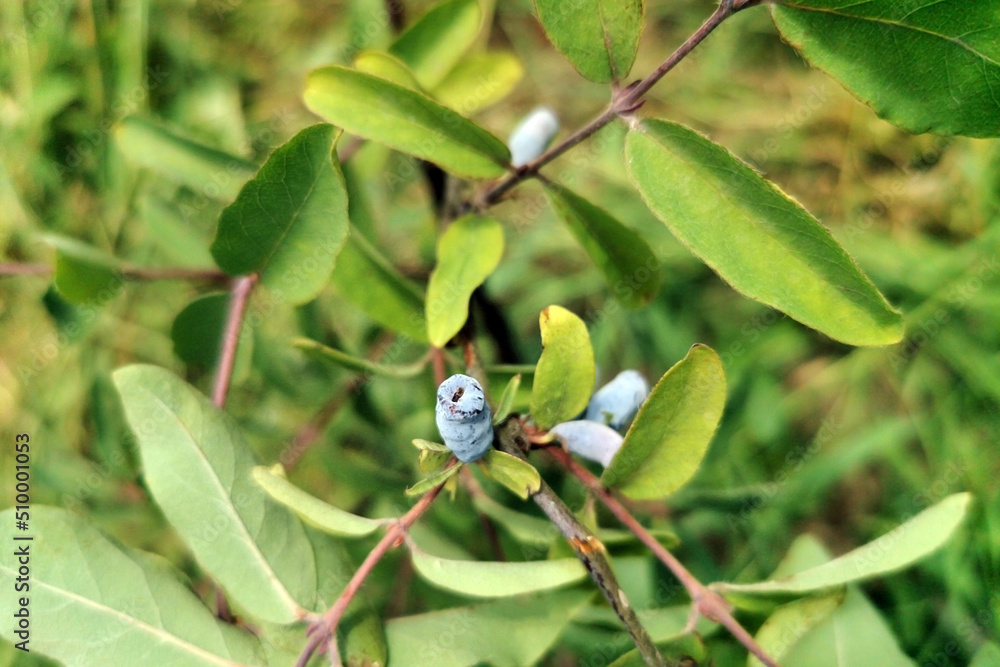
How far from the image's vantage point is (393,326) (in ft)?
2.98

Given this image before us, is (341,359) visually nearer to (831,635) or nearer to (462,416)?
(462,416)

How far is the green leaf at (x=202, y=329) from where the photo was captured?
0.95 metres

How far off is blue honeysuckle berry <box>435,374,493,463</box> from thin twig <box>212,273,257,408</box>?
392mm

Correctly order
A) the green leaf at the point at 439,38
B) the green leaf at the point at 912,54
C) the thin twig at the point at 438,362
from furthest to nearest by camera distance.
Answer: the green leaf at the point at 439,38 → the thin twig at the point at 438,362 → the green leaf at the point at 912,54

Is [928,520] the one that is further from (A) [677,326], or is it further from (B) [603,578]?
(A) [677,326]

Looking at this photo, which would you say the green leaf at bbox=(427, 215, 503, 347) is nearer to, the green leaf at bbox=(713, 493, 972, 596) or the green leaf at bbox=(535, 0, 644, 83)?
the green leaf at bbox=(535, 0, 644, 83)

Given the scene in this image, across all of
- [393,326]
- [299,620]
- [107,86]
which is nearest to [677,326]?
[393,326]

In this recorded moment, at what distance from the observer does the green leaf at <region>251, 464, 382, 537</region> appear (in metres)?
0.64

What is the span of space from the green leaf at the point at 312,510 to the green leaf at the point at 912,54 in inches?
21.7

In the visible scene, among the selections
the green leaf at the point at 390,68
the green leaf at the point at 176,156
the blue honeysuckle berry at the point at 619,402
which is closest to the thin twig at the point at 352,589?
the blue honeysuckle berry at the point at 619,402

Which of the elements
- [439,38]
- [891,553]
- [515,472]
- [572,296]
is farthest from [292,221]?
[572,296]

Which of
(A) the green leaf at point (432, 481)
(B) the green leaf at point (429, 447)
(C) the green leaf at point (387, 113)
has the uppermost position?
(C) the green leaf at point (387, 113)

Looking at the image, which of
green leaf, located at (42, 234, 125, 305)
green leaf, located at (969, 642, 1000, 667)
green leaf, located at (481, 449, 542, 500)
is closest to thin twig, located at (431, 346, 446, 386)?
green leaf, located at (481, 449, 542, 500)

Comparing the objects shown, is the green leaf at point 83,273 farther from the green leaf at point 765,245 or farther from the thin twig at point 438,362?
the green leaf at point 765,245
